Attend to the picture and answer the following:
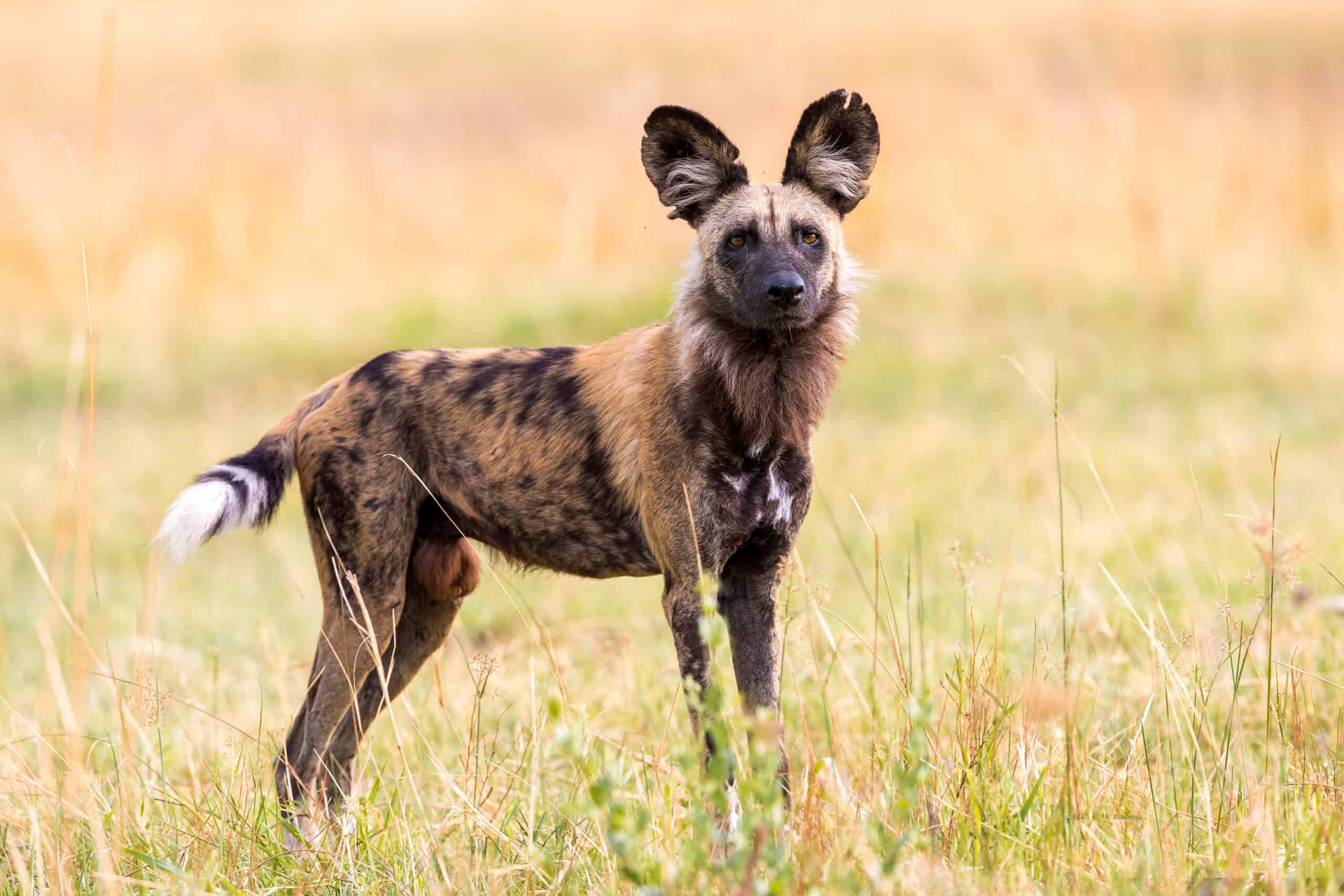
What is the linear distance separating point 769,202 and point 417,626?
150cm

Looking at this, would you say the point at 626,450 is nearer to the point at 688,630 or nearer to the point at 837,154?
the point at 688,630

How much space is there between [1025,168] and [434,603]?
8362mm

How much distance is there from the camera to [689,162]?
3.32 metres

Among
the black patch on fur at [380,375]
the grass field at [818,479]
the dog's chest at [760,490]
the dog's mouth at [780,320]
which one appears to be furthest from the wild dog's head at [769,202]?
the black patch on fur at [380,375]

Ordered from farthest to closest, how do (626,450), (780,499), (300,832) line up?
(626,450) < (780,499) < (300,832)

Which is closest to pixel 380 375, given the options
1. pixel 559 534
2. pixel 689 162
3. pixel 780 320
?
pixel 559 534

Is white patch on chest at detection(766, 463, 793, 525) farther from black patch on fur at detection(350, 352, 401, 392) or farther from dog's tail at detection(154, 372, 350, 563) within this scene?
dog's tail at detection(154, 372, 350, 563)

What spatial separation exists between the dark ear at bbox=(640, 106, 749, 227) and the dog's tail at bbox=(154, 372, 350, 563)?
102 cm

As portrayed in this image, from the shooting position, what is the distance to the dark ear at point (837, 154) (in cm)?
328

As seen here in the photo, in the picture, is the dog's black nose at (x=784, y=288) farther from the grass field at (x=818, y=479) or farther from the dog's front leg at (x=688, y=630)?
the dog's front leg at (x=688, y=630)

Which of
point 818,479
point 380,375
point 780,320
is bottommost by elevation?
point 818,479

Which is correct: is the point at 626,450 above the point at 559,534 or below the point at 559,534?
above

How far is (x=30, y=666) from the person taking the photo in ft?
18.0

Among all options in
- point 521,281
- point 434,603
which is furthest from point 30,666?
point 521,281
